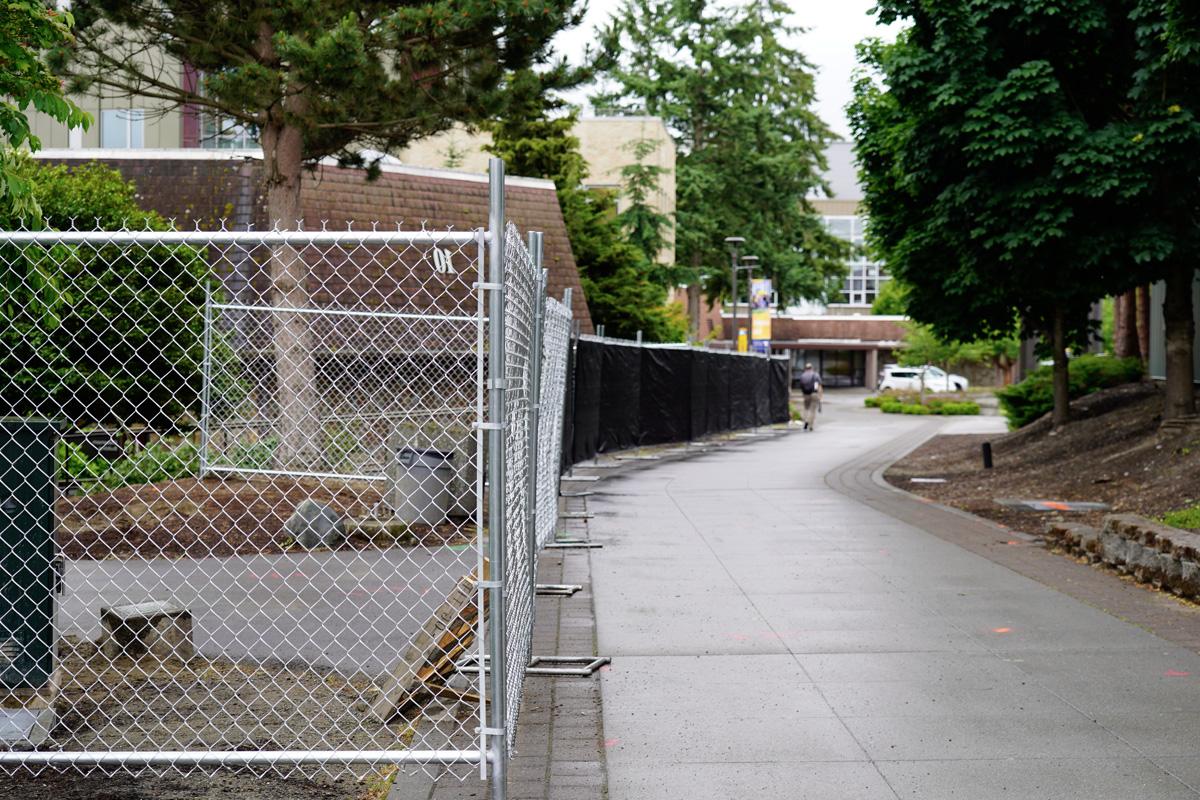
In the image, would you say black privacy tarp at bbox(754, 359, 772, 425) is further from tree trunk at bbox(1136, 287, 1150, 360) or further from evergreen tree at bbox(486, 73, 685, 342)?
tree trunk at bbox(1136, 287, 1150, 360)

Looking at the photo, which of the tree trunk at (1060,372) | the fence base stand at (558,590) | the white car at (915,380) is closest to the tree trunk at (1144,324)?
the tree trunk at (1060,372)

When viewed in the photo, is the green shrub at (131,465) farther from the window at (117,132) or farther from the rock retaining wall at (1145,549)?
the window at (117,132)

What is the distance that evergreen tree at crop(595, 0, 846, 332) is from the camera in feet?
192

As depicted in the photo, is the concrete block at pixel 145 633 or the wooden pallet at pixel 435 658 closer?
the wooden pallet at pixel 435 658

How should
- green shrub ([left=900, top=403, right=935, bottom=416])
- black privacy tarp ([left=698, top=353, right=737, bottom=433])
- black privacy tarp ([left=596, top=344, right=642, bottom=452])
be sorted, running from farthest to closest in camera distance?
1. green shrub ([left=900, top=403, right=935, bottom=416])
2. black privacy tarp ([left=698, top=353, right=737, bottom=433])
3. black privacy tarp ([left=596, top=344, right=642, bottom=452])

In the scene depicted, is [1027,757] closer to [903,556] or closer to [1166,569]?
[1166,569]

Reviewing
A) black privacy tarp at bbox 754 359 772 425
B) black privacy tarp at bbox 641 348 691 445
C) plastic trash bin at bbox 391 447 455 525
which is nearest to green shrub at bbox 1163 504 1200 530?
plastic trash bin at bbox 391 447 455 525

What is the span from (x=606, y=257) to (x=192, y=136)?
1285cm

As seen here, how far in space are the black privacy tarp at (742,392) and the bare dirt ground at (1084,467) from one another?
8.52 meters

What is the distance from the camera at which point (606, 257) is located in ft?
132

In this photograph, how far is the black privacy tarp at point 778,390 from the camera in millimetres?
40213

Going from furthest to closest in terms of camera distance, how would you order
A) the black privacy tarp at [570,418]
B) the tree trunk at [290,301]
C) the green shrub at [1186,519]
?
1. the black privacy tarp at [570,418]
2. the tree trunk at [290,301]
3. the green shrub at [1186,519]

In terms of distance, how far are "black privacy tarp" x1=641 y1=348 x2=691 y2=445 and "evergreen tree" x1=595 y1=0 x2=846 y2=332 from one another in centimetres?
2903

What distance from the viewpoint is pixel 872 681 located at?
6.96m
